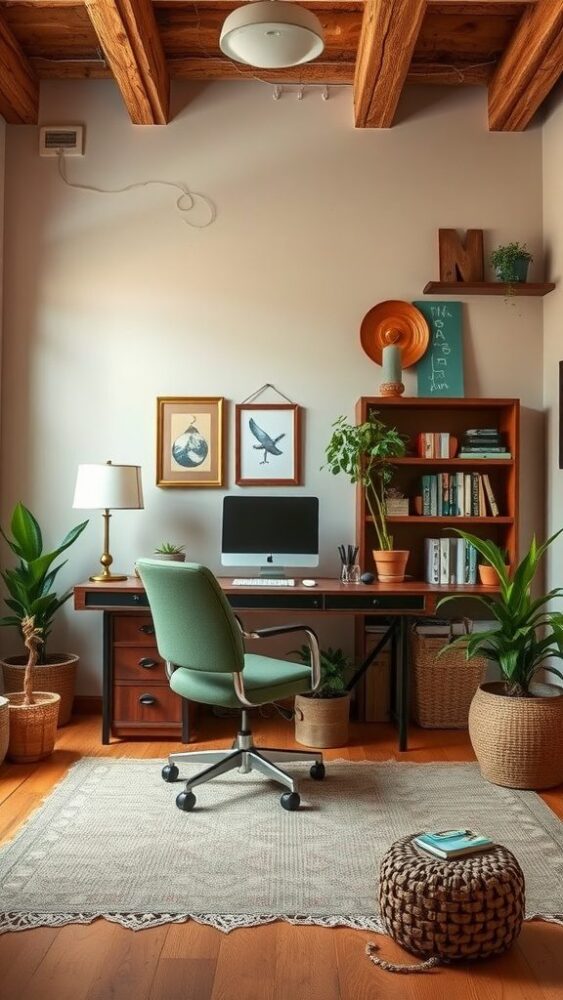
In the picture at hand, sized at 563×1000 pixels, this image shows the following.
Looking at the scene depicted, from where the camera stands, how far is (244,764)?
10.6 ft

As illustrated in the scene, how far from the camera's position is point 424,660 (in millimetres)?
4090

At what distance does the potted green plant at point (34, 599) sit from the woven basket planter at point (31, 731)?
534 mm

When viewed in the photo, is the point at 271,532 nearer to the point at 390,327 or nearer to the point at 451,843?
the point at 390,327

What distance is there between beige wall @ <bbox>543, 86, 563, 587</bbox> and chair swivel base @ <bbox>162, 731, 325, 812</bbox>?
64.5 inches

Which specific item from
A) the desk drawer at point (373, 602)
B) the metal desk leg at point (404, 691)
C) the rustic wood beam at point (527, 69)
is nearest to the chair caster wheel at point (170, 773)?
the desk drawer at point (373, 602)

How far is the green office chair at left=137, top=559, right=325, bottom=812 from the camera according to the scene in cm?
288

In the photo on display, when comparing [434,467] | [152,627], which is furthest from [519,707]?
[152,627]

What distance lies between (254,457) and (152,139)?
1773mm

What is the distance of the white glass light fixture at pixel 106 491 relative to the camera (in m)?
3.96

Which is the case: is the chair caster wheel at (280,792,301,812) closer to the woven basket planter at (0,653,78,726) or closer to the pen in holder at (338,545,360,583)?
the pen in holder at (338,545,360,583)

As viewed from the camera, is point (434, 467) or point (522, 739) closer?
point (522, 739)

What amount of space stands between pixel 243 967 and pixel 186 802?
981mm

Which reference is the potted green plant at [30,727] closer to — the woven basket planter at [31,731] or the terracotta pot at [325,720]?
the woven basket planter at [31,731]

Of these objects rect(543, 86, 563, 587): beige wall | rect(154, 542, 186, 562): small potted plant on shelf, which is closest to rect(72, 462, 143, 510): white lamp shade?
rect(154, 542, 186, 562): small potted plant on shelf
